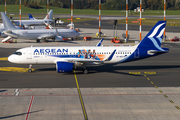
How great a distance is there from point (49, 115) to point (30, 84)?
10.6 metres

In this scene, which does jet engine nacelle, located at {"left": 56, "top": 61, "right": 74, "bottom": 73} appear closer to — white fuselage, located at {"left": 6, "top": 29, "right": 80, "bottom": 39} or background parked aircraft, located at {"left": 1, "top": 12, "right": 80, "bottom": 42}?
background parked aircraft, located at {"left": 1, "top": 12, "right": 80, "bottom": 42}

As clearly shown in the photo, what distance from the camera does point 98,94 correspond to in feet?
90.3

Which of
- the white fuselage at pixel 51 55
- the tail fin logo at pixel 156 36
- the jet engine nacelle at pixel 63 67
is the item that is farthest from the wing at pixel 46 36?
the tail fin logo at pixel 156 36

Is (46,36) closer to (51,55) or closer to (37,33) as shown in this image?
(37,33)

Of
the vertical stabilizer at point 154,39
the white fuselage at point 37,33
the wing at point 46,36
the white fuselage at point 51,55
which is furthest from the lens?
the wing at point 46,36

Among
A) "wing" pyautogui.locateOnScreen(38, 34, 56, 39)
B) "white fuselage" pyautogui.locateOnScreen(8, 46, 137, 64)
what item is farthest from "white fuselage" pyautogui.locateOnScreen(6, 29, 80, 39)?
"white fuselage" pyautogui.locateOnScreen(8, 46, 137, 64)

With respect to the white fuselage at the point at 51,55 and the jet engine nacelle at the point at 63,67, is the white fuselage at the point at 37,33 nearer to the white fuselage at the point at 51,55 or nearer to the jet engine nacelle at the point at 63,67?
the white fuselage at the point at 51,55

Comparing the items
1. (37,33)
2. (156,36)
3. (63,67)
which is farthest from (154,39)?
(37,33)

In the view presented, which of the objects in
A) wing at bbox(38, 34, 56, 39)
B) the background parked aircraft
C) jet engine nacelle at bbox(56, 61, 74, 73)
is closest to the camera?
jet engine nacelle at bbox(56, 61, 74, 73)

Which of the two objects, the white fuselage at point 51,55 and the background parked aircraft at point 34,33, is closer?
the white fuselage at point 51,55

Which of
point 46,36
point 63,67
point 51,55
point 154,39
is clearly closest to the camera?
point 63,67

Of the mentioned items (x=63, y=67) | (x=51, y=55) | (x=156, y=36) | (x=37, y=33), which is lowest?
(x=63, y=67)

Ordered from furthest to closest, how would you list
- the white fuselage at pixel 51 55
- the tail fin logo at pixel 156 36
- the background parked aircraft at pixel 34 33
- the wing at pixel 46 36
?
the wing at pixel 46 36
the background parked aircraft at pixel 34 33
the tail fin logo at pixel 156 36
the white fuselage at pixel 51 55

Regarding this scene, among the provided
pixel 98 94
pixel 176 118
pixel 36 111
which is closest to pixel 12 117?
pixel 36 111
